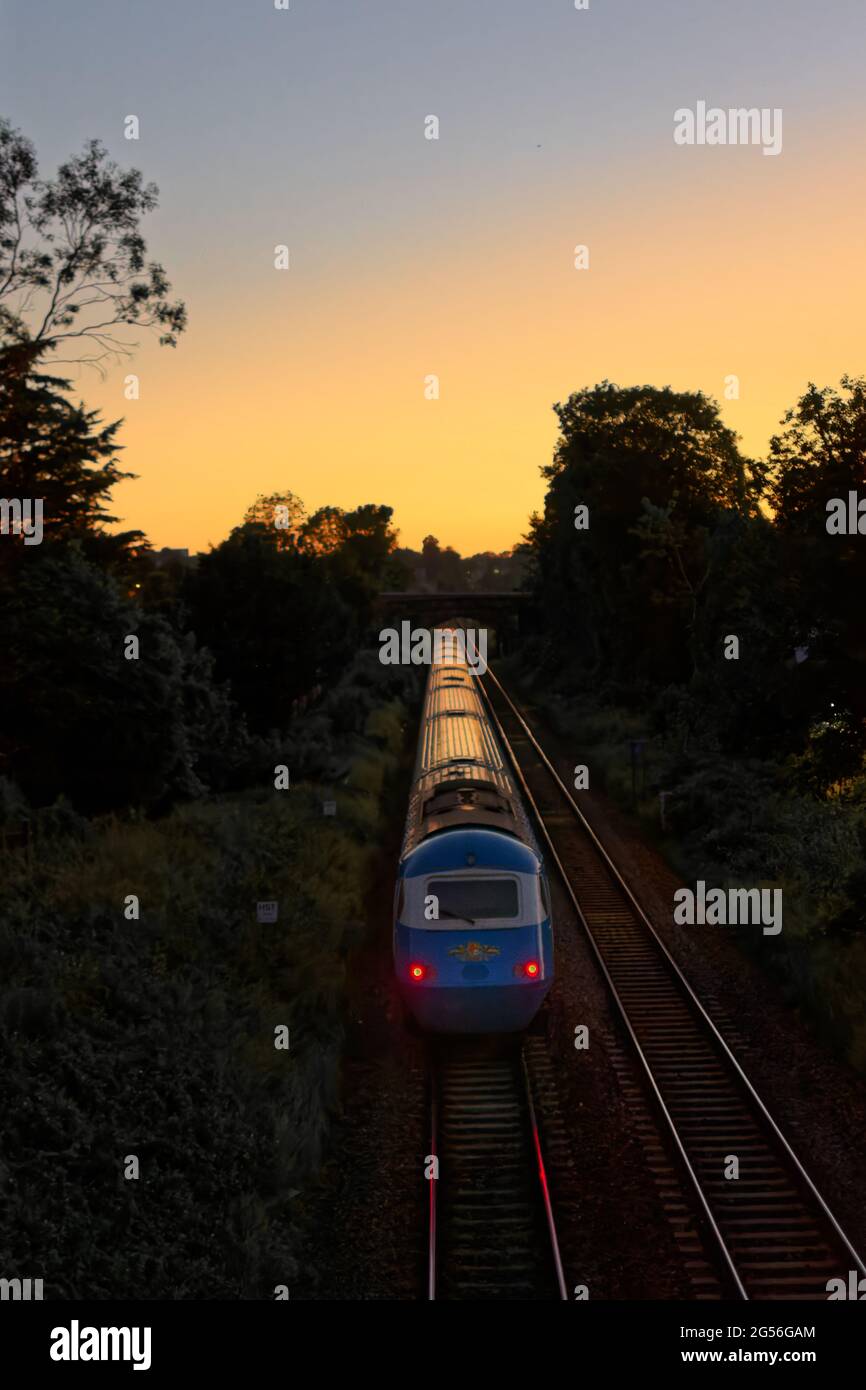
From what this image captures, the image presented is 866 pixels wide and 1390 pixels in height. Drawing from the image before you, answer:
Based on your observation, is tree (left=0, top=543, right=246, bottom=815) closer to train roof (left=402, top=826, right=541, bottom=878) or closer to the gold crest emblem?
train roof (left=402, top=826, right=541, bottom=878)

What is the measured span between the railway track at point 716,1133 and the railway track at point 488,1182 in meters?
1.64

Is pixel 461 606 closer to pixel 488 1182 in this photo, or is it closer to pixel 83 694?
pixel 83 694

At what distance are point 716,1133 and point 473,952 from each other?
3.67m

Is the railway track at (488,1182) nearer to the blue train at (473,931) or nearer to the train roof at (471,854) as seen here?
the blue train at (473,931)

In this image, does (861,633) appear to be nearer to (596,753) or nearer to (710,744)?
(710,744)

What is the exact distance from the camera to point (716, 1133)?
43.0 feet

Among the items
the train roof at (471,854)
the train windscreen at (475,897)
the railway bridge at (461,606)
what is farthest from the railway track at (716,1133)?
the railway bridge at (461,606)

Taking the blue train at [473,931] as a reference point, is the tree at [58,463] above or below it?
above

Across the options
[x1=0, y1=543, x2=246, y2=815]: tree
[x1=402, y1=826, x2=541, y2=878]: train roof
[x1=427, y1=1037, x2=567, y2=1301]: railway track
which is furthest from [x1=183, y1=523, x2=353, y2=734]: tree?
[x1=427, y1=1037, x2=567, y2=1301]: railway track

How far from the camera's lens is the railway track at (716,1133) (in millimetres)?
10352

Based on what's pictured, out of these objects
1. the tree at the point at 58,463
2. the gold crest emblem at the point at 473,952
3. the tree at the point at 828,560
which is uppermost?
the tree at the point at 58,463

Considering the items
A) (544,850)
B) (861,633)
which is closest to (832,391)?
(861,633)

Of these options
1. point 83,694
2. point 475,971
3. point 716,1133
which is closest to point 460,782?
point 475,971

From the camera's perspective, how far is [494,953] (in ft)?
46.2
